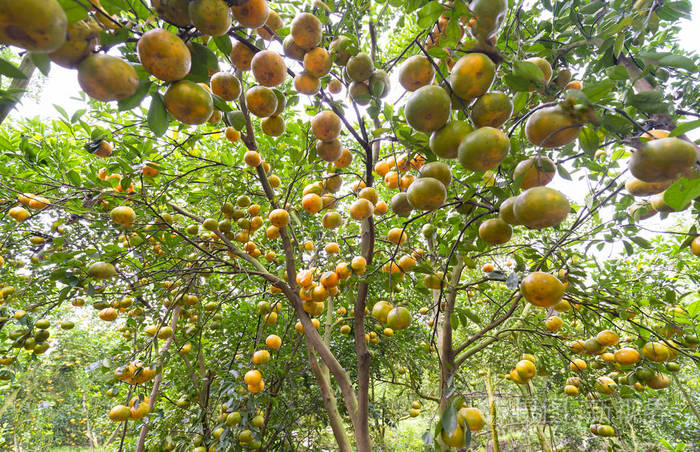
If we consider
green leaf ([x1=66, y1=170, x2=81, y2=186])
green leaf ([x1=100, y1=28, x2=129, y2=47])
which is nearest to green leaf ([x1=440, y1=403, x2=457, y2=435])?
green leaf ([x1=100, y1=28, x2=129, y2=47])

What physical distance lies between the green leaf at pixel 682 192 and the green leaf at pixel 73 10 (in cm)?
142

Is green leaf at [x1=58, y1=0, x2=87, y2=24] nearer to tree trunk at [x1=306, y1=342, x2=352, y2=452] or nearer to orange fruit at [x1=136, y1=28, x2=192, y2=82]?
orange fruit at [x1=136, y1=28, x2=192, y2=82]

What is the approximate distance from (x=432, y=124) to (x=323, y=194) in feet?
4.63

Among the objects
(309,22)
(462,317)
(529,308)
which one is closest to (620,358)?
(529,308)

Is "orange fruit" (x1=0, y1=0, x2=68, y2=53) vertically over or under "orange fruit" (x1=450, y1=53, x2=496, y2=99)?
under

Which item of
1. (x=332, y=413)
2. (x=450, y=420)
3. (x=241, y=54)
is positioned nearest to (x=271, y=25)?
(x=241, y=54)

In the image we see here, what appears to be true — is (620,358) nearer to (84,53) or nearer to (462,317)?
(462,317)

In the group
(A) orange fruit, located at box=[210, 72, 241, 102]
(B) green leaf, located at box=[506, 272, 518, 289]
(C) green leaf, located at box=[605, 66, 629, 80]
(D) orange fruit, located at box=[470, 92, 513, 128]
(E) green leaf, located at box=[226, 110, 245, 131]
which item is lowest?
(B) green leaf, located at box=[506, 272, 518, 289]

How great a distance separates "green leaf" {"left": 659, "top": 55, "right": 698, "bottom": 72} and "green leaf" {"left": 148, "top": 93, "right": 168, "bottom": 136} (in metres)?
1.48

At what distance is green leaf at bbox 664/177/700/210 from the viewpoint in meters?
0.76

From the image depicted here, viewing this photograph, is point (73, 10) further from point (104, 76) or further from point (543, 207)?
point (543, 207)

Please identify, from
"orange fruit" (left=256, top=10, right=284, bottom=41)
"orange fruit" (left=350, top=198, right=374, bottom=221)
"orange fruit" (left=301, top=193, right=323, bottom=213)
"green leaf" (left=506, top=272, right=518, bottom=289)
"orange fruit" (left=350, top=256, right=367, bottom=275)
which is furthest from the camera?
"orange fruit" (left=350, top=256, right=367, bottom=275)

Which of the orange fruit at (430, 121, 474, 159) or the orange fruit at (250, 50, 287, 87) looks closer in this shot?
the orange fruit at (430, 121, 474, 159)

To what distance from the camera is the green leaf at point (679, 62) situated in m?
0.93
